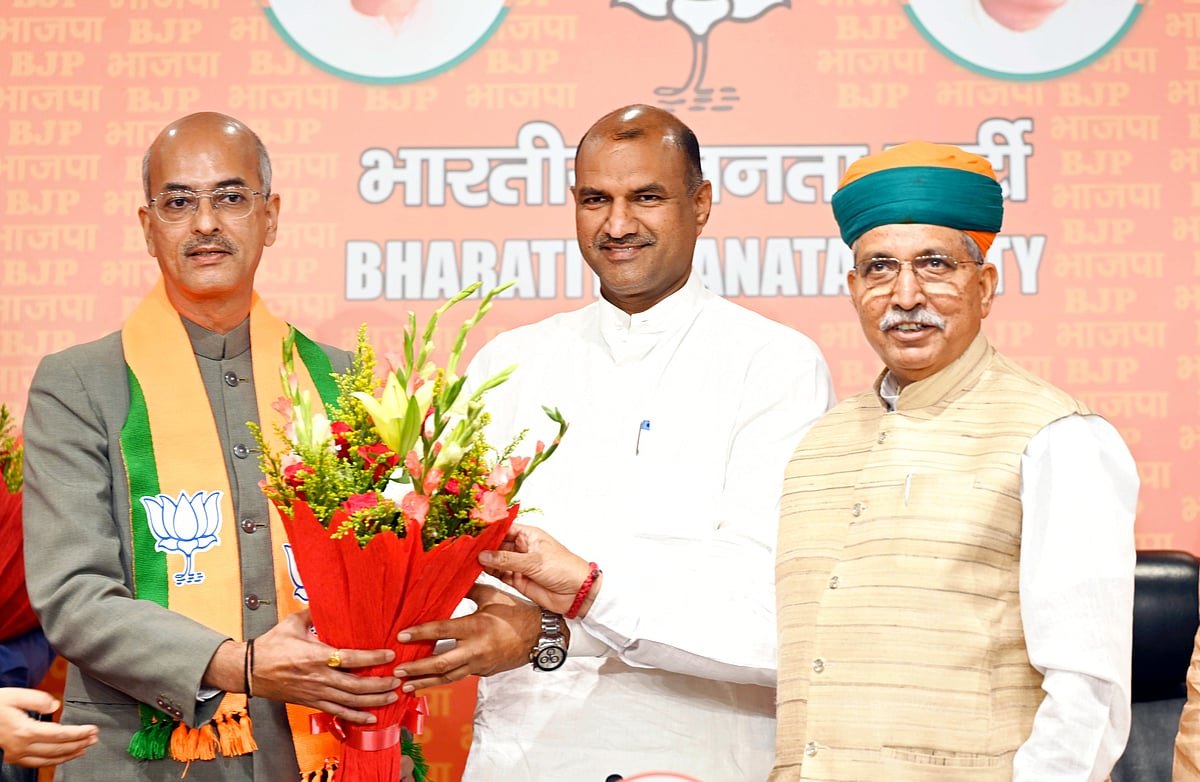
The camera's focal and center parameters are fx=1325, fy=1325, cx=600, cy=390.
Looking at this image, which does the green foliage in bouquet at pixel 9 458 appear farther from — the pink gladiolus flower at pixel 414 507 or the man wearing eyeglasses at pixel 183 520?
the pink gladiolus flower at pixel 414 507

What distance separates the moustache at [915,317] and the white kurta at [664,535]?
1.58ft

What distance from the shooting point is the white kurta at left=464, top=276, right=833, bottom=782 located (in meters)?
2.46

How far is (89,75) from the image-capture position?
3.70 meters

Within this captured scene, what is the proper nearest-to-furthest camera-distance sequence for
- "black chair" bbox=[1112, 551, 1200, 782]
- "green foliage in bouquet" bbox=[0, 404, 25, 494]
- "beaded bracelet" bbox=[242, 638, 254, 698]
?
"beaded bracelet" bbox=[242, 638, 254, 698]
"black chair" bbox=[1112, 551, 1200, 782]
"green foliage in bouquet" bbox=[0, 404, 25, 494]

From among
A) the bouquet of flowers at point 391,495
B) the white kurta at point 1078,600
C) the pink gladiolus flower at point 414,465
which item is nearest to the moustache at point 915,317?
the white kurta at point 1078,600

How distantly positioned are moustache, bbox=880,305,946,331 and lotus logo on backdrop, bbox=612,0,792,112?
1576 mm

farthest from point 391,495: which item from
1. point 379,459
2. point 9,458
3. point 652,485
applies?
point 9,458

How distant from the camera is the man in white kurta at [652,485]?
246 cm

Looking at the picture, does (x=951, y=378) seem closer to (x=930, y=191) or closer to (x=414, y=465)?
(x=930, y=191)

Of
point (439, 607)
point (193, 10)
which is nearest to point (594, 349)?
point (439, 607)

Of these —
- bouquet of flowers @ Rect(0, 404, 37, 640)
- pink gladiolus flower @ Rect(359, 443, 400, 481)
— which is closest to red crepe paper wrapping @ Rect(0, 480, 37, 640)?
bouquet of flowers @ Rect(0, 404, 37, 640)

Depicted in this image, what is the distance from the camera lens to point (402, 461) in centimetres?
200

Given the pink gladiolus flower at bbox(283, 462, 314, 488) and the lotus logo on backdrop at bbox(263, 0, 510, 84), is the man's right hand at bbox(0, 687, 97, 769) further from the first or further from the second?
the lotus logo on backdrop at bbox(263, 0, 510, 84)

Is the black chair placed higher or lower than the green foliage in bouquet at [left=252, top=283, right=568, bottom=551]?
lower
